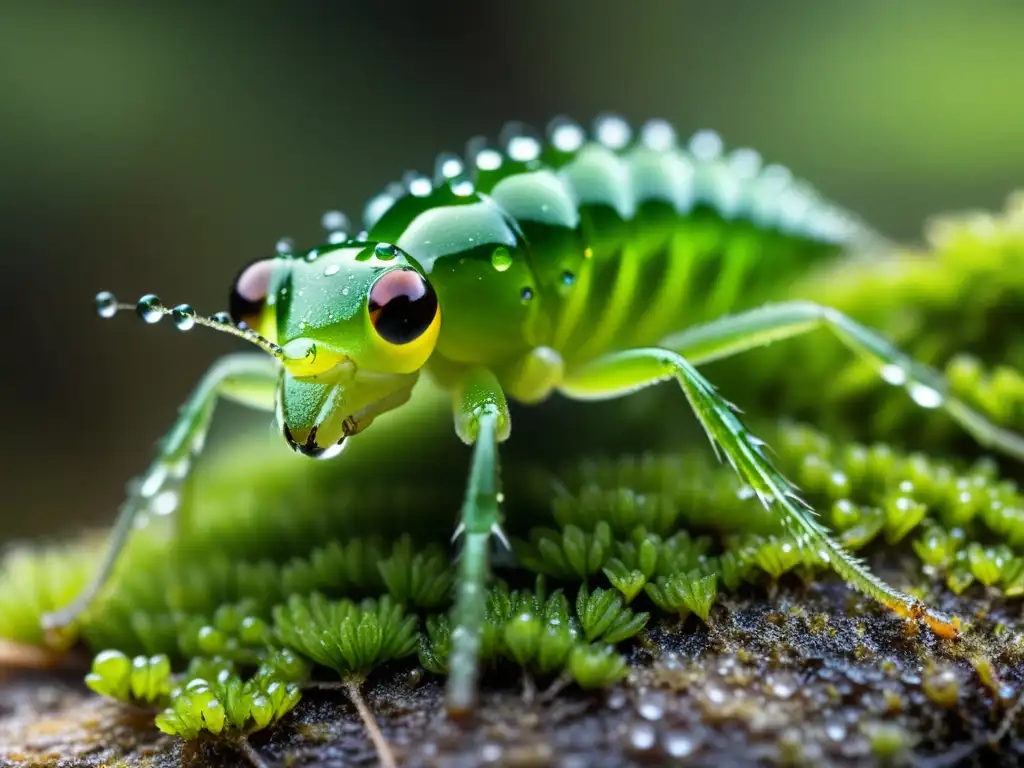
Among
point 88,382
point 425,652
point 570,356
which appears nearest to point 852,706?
point 425,652

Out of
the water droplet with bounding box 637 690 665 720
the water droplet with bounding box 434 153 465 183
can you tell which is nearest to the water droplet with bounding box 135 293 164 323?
the water droplet with bounding box 434 153 465 183

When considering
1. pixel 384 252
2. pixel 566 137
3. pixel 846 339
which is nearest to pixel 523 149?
pixel 566 137

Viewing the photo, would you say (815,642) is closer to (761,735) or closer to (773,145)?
(761,735)

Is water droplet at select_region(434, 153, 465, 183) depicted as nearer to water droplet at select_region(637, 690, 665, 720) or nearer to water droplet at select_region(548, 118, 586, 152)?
water droplet at select_region(548, 118, 586, 152)

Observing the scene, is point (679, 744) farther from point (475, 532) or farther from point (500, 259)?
point (500, 259)

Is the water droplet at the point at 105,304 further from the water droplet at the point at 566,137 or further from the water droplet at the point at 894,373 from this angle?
the water droplet at the point at 894,373
